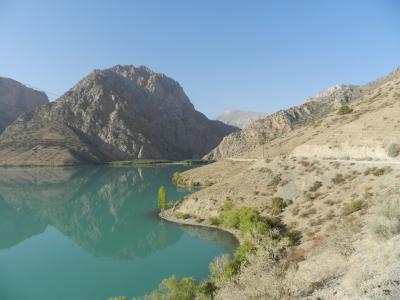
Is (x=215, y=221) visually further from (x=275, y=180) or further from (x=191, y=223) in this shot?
(x=275, y=180)

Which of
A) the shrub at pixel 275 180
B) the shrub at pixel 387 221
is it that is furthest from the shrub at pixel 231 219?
the shrub at pixel 387 221

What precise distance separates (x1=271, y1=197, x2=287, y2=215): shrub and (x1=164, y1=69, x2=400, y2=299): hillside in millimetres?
226

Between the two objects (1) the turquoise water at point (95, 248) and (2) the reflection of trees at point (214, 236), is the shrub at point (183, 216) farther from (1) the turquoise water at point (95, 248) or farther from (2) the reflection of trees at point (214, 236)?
(2) the reflection of trees at point (214, 236)

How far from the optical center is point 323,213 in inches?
1897

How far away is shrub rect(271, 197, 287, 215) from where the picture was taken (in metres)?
56.7

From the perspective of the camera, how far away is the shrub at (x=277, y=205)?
56.7 m

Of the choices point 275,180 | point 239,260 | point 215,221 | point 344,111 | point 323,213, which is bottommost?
point 239,260

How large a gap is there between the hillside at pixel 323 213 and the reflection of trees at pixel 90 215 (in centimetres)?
931

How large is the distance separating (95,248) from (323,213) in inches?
1459

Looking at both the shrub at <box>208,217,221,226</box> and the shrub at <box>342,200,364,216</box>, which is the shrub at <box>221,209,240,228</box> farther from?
the shrub at <box>342,200,364,216</box>

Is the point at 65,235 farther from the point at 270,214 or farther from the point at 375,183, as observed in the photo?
the point at 375,183

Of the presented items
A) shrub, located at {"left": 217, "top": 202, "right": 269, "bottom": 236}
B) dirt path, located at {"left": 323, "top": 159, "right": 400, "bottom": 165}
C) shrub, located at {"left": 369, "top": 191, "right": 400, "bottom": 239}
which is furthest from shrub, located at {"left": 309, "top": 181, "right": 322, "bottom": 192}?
shrub, located at {"left": 369, "top": 191, "right": 400, "bottom": 239}

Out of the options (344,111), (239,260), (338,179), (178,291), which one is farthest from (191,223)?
(344,111)

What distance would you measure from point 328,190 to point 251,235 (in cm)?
1727
